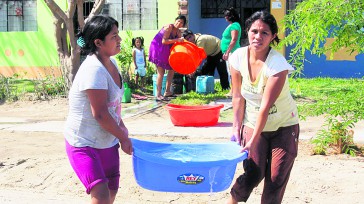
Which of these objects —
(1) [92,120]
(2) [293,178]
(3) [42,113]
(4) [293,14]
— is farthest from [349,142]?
(3) [42,113]

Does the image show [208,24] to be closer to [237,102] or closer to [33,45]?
[33,45]

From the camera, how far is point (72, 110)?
3814mm

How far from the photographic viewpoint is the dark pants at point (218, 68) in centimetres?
1270

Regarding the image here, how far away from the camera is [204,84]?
12297 millimetres

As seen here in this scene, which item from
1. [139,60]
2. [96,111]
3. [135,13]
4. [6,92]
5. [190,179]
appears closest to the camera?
[96,111]

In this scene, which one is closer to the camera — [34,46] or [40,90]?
[40,90]

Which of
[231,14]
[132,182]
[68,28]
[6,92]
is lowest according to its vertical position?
[132,182]

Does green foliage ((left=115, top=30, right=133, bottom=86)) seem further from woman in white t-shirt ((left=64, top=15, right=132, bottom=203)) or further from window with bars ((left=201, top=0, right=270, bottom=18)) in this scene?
woman in white t-shirt ((left=64, top=15, right=132, bottom=203))

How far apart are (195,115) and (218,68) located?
419 cm

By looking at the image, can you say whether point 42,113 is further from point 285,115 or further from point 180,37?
point 285,115

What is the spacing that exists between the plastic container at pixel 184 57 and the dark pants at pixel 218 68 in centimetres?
170

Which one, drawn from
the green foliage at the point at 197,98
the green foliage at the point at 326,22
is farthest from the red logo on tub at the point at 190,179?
the green foliage at the point at 197,98

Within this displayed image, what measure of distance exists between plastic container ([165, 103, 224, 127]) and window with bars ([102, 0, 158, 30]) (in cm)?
691

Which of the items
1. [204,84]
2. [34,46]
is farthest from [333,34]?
[34,46]
